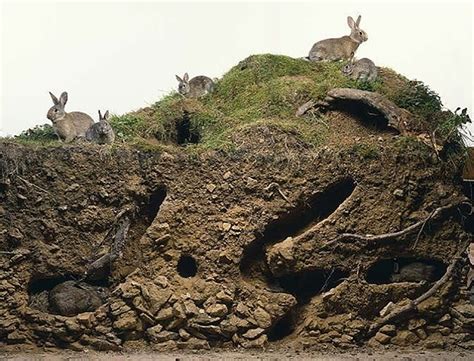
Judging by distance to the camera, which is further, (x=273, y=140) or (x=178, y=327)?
(x=273, y=140)

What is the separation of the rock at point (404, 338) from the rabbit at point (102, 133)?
622 cm

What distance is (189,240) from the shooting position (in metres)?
13.4

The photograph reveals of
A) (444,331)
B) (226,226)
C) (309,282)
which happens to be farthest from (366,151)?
(444,331)

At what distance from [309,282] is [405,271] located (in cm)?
169

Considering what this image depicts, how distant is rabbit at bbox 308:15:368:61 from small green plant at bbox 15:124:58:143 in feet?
20.0

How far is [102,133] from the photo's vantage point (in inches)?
564

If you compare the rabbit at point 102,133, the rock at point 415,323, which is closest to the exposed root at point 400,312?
the rock at point 415,323

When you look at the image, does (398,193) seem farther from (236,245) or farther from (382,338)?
(236,245)

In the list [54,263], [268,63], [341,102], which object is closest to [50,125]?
[54,263]

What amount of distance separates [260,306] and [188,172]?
8.89ft

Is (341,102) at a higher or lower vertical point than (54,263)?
higher

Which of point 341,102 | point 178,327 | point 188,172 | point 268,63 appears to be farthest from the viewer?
point 268,63

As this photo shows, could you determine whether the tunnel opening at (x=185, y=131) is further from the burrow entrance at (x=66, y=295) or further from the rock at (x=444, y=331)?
the rock at (x=444, y=331)

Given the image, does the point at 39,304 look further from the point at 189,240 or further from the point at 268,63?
the point at 268,63
